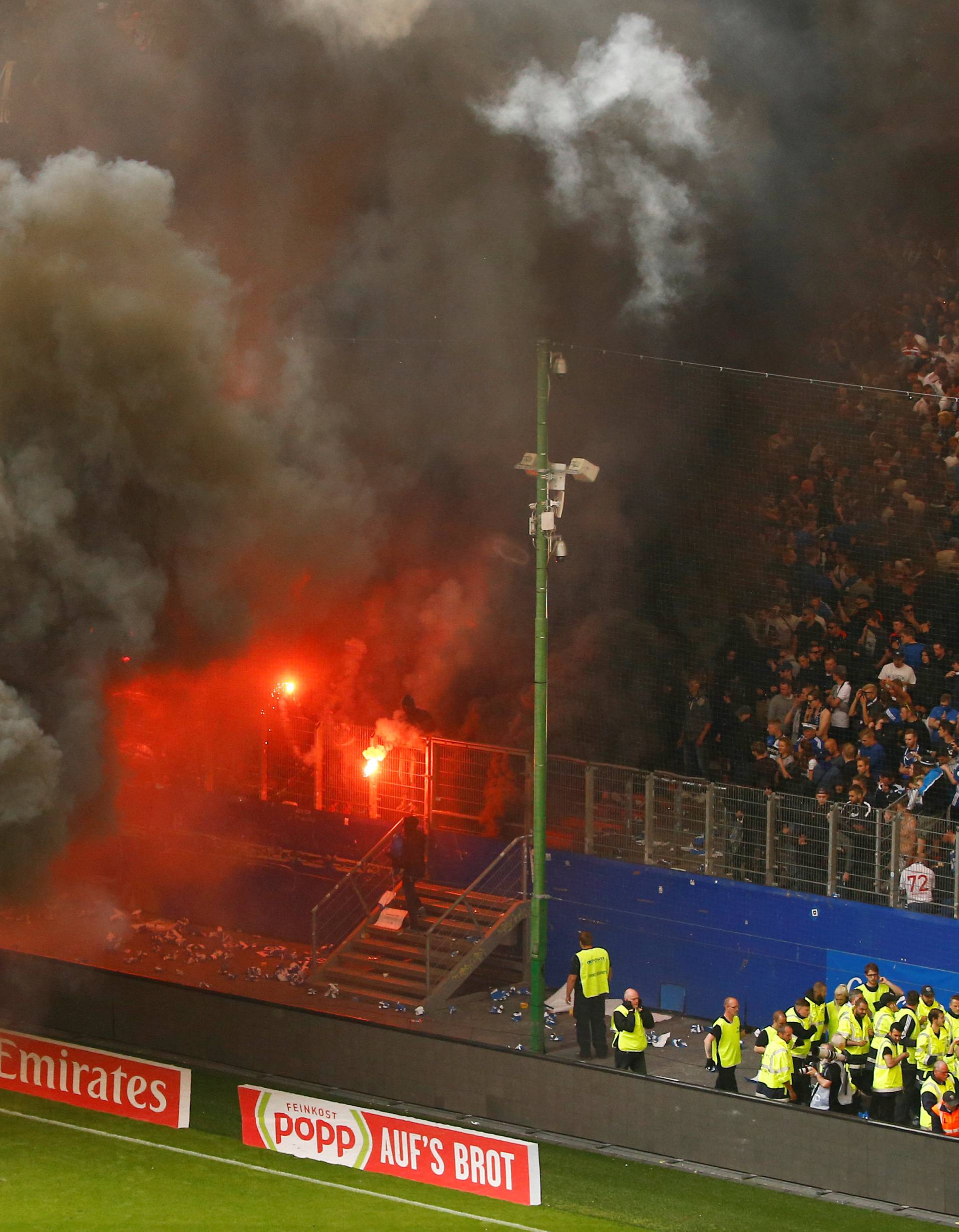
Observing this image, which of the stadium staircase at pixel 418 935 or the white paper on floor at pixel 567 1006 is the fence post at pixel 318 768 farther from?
the white paper on floor at pixel 567 1006

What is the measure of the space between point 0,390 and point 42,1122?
672 centimetres

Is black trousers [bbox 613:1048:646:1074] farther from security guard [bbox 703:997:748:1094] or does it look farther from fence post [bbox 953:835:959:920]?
fence post [bbox 953:835:959:920]

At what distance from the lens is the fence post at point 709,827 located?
17.5 meters

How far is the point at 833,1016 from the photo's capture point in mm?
14945

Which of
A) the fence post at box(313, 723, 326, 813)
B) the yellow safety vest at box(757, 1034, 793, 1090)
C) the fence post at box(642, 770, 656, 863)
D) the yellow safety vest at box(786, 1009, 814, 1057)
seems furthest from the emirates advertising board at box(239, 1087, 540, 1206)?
the fence post at box(313, 723, 326, 813)

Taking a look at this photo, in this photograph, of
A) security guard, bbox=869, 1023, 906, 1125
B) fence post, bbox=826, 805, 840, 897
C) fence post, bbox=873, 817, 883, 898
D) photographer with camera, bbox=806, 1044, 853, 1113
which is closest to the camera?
security guard, bbox=869, 1023, 906, 1125

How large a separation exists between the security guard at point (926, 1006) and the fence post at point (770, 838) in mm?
2801

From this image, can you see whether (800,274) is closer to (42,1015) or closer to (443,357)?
(443,357)

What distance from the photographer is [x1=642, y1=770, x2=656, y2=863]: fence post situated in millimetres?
18078

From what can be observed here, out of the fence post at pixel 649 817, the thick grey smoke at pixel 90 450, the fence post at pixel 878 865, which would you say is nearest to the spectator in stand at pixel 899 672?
the fence post at pixel 878 865

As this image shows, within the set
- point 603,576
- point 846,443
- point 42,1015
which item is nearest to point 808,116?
point 846,443

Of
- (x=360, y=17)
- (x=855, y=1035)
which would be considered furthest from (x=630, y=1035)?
(x=360, y=17)

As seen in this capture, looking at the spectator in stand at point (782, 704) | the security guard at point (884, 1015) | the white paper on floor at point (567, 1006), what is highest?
the spectator in stand at point (782, 704)

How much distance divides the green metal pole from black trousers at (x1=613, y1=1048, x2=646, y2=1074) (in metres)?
0.99
